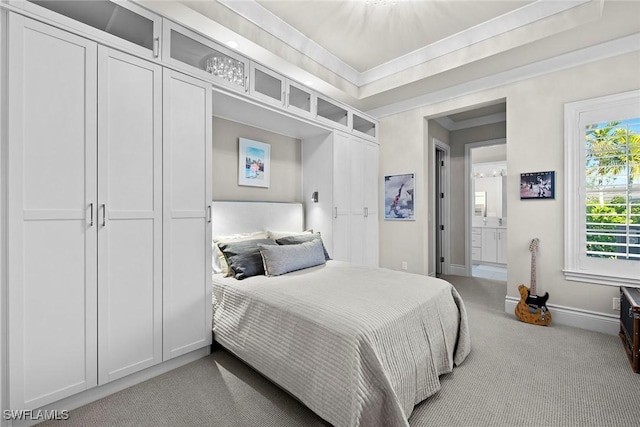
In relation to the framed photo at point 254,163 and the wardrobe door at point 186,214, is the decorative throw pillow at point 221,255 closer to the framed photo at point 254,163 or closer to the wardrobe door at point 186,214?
the wardrobe door at point 186,214

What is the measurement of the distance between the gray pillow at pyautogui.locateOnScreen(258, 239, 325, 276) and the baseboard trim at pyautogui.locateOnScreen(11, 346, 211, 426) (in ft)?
2.74

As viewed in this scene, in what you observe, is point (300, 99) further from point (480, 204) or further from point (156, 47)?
point (480, 204)

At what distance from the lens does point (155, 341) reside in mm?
2113

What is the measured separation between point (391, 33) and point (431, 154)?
7.78 ft

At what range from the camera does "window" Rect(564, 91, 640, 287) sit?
2738 millimetres

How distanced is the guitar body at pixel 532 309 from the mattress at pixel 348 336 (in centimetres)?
126

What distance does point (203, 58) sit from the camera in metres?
2.44

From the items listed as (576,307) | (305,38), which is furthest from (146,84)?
(576,307)

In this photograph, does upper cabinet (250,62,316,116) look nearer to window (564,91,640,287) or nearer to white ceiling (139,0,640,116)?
white ceiling (139,0,640,116)

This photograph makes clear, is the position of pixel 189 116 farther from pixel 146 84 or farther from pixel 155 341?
pixel 155 341
